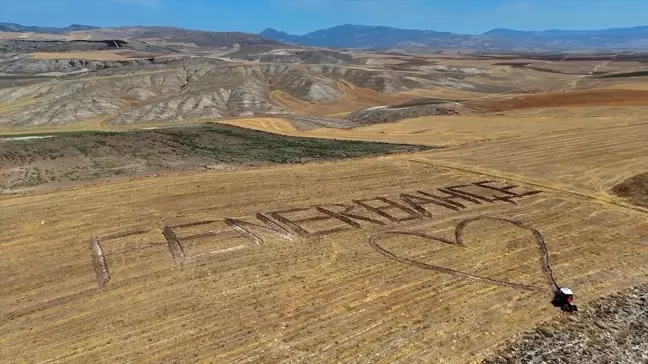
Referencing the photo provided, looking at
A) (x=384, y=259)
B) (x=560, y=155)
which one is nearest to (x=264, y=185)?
(x=384, y=259)

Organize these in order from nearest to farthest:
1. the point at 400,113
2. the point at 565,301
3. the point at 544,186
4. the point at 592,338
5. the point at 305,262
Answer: the point at 592,338, the point at 565,301, the point at 305,262, the point at 544,186, the point at 400,113

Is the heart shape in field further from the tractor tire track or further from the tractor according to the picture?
the tractor tire track

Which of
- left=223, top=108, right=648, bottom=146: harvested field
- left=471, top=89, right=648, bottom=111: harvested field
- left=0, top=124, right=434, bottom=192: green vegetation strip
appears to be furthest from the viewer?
left=471, top=89, right=648, bottom=111: harvested field

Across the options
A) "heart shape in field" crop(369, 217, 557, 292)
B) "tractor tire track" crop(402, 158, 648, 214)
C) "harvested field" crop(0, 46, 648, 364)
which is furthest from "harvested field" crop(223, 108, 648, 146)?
"heart shape in field" crop(369, 217, 557, 292)

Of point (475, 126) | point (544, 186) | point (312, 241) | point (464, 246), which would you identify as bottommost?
point (464, 246)

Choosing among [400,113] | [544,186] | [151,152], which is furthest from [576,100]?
[151,152]

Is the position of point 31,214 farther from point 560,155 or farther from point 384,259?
point 560,155

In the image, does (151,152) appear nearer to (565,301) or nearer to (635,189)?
(565,301)

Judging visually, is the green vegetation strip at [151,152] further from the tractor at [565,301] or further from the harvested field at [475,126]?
the tractor at [565,301]
